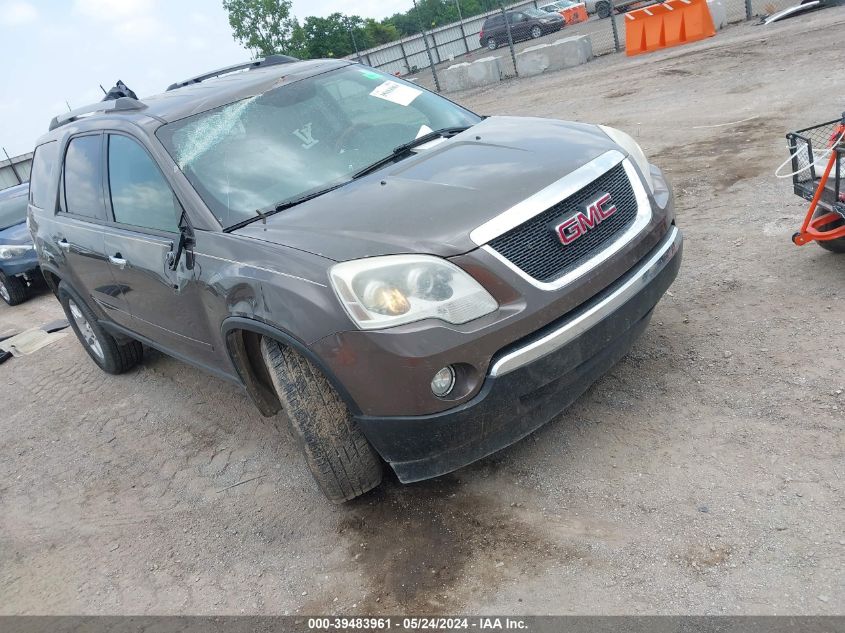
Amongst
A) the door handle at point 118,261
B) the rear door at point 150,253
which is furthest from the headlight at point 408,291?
the door handle at point 118,261

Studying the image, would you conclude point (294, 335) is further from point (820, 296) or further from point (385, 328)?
point (820, 296)

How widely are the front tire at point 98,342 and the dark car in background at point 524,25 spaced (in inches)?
992

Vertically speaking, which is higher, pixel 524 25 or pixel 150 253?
pixel 150 253

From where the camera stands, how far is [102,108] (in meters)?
4.41

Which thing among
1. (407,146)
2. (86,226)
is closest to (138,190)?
(86,226)

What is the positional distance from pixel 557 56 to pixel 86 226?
14.8 m

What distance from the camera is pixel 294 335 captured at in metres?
2.74

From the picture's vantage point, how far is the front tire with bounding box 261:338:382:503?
9.58 feet

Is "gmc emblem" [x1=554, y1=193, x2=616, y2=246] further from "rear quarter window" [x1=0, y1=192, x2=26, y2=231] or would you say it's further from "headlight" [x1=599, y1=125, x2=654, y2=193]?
"rear quarter window" [x1=0, y1=192, x2=26, y2=231]

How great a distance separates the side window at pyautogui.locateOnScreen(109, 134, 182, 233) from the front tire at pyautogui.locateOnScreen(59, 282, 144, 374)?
4.61 ft

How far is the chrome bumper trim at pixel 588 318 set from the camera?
2.65 m

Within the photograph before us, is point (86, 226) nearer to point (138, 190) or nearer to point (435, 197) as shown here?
point (138, 190)

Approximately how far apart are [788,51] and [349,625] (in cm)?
1114

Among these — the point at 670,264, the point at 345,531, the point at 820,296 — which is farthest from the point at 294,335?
the point at 820,296
